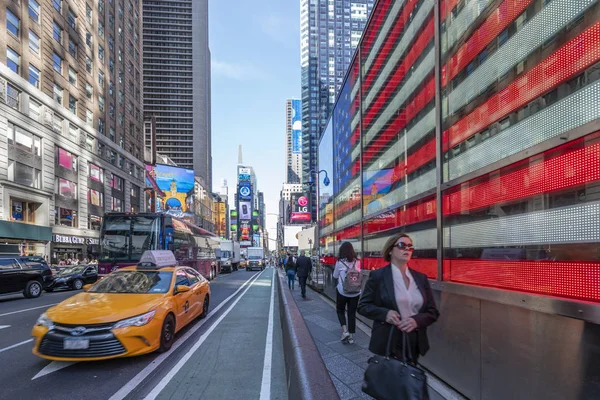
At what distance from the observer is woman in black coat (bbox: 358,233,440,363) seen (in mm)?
2633

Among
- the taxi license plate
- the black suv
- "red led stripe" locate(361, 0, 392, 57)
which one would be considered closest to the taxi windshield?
the taxi license plate

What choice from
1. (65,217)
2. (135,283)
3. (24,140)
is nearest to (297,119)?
(65,217)

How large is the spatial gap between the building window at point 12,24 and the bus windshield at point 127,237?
23240 millimetres

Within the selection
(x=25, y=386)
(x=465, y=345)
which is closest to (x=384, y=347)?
(x=465, y=345)

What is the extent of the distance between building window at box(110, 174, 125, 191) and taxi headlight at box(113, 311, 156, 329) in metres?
45.0

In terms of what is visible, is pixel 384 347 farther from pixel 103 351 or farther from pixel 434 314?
pixel 103 351

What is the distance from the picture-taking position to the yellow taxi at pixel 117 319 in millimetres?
4957

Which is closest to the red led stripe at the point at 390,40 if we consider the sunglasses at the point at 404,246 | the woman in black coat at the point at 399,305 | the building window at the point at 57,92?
the sunglasses at the point at 404,246

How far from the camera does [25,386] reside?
4.50m

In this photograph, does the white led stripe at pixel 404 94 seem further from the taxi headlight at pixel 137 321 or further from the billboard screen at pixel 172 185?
the billboard screen at pixel 172 185

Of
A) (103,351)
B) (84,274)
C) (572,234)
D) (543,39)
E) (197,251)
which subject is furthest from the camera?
(197,251)

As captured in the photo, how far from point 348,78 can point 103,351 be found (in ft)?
29.2

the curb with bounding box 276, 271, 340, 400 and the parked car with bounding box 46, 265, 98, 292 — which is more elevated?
the curb with bounding box 276, 271, 340, 400

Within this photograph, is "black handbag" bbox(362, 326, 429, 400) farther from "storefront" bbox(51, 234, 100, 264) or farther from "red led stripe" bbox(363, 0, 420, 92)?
"storefront" bbox(51, 234, 100, 264)
